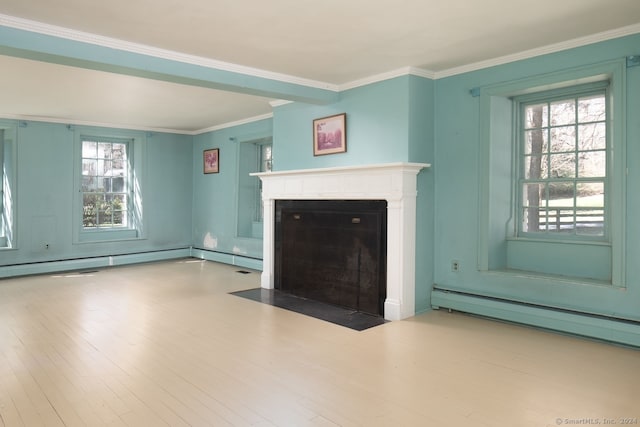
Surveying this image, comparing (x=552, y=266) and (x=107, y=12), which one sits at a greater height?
(x=107, y=12)

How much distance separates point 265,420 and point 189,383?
0.72 meters

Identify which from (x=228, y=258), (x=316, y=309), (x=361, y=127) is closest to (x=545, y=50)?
(x=361, y=127)

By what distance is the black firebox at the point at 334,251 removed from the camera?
4547mm

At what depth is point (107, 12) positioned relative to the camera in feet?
10.00

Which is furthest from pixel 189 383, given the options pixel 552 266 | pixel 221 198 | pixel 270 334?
pixel 221 198

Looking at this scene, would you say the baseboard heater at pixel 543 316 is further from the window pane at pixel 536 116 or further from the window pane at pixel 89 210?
the window pane at pixel 89 210

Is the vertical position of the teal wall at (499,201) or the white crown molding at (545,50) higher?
the white crown molding at (545,50)

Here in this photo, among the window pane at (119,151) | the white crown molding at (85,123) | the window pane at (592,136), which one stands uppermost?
the white crown molding at (85,123)

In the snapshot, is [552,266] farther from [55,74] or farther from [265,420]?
[55,74]

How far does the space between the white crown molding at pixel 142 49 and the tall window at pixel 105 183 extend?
4.69 m

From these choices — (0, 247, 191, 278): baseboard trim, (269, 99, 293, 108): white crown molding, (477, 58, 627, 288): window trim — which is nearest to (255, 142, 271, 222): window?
(269, 99, 293, 108): white crown molding

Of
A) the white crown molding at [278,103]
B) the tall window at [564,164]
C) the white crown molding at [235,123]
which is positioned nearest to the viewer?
the tall window at [564,164]

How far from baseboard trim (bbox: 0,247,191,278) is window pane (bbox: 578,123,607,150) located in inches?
273

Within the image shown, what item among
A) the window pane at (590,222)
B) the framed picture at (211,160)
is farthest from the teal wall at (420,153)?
the framed picture at (211,160)
